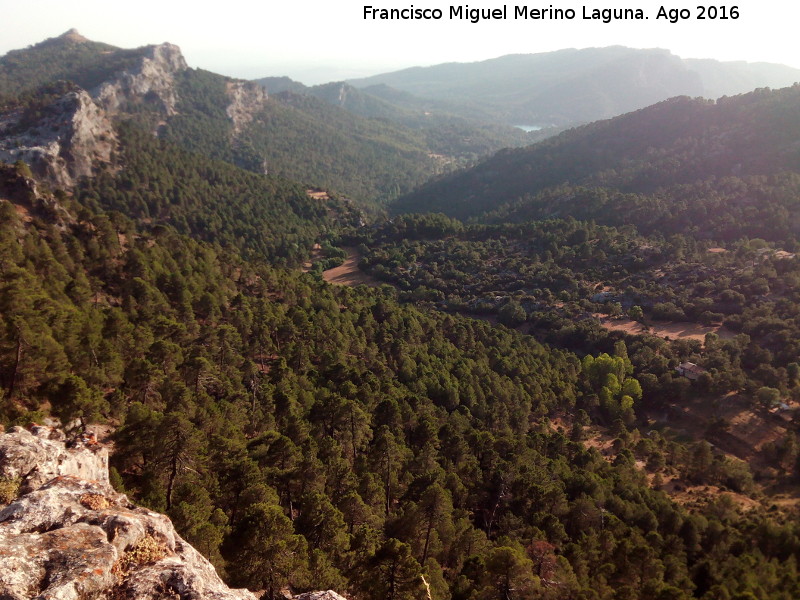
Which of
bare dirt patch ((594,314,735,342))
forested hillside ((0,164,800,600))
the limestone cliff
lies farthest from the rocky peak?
bare dirt patch ((594,314,735,342))

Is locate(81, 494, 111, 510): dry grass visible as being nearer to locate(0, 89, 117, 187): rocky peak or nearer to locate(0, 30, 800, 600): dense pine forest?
locate(0, 30, 800, 600): dense pine forest

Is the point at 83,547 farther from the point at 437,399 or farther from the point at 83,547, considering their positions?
the point at 437,399

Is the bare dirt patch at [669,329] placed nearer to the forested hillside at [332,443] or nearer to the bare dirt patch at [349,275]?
the forested hillside at [332,443]

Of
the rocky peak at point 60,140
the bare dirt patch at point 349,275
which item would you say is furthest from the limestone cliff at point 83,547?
the rocky peak at point 60,140

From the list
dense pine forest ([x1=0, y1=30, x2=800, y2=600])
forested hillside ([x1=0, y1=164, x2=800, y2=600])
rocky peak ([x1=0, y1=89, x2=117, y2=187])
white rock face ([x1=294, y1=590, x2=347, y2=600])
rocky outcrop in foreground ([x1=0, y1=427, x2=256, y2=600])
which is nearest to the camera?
rocky outcrop in foreground ([x1=0, y1=427, x2=256, y2=600])

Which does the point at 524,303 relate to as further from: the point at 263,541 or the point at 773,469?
the point at 263,541

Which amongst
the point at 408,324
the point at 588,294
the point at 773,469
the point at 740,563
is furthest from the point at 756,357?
the point at 740,563
